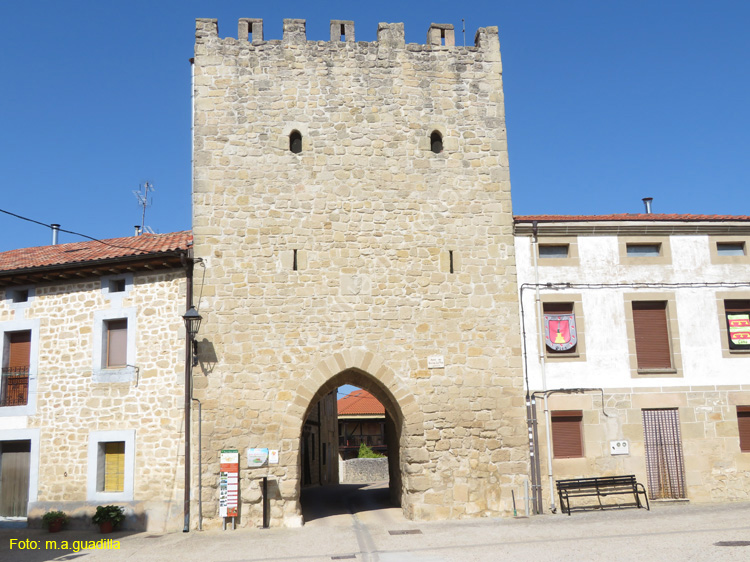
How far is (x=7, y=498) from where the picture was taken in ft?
42.4

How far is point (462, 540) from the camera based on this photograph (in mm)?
10109

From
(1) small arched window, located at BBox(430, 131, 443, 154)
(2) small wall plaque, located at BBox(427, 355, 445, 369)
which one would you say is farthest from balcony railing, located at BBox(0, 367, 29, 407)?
(1) small arched window, located at BBox(430, 131, 443, 154)

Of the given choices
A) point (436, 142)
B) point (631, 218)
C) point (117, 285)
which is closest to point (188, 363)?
point (117, 285)

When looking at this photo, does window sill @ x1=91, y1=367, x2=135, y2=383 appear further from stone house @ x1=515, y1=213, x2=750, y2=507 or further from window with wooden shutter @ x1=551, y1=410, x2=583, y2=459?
window with wooden shutter @ x1=551, y1=410, x2=583, y2=459

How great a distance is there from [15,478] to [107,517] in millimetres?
2393

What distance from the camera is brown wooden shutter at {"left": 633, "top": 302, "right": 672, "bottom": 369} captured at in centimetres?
1308

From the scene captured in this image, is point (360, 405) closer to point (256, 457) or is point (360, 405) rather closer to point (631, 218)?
point (256, 457)

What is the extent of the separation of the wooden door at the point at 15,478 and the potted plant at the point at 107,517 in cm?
189

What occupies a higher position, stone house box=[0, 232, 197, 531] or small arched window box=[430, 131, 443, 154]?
small arched window box=[430, 131, 443, 154]

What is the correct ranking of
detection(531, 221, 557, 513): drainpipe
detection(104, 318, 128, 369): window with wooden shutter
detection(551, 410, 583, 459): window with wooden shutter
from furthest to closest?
1. detection(104, 318, 128, 369): window with wooden shutter
2. detection(551, 410, 583, 459): window with wooden shutter
3. detection(531, 221, 557, 513): drainpipe

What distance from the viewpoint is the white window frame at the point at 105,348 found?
41.0 ft

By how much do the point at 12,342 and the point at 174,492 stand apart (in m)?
4.45

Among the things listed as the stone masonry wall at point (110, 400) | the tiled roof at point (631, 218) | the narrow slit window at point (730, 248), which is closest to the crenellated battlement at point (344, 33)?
the tiled roof at point (631, 218)

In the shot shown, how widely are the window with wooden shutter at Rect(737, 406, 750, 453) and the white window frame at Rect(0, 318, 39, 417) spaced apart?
503 inches
